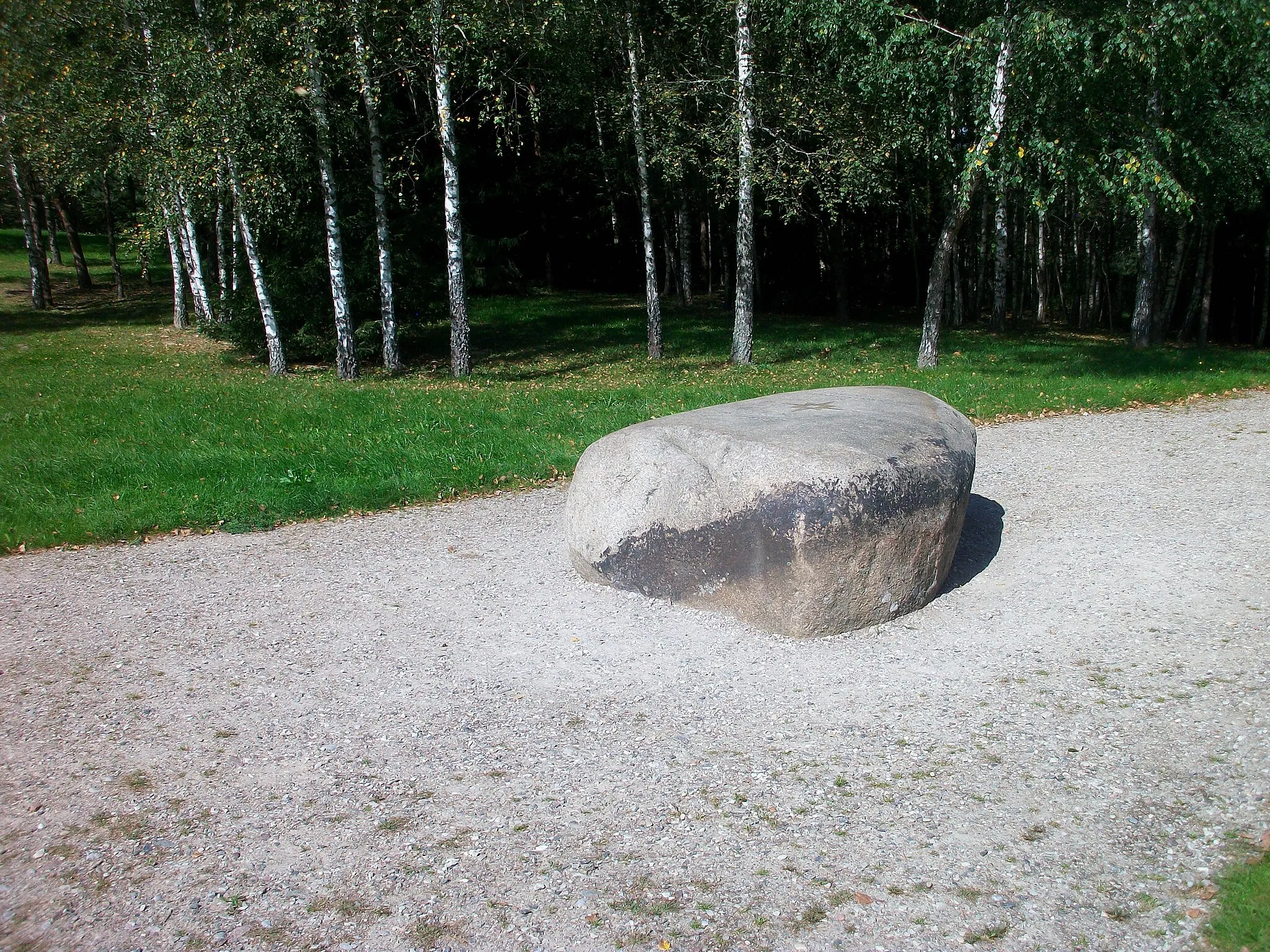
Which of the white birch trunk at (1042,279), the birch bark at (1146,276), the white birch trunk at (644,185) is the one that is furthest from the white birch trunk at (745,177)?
the white birch trunk at (1042,279)

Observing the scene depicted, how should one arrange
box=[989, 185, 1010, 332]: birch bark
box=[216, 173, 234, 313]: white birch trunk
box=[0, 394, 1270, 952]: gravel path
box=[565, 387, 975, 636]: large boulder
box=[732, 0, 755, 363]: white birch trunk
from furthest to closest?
box=[989, 185, 1010, 332]: birch bark < box=[216, 173, 234, 313]: white birch trunk < box=[732, 0, 755, 363]: white birch trunk < box=[565, 387, 975, 636]: large boulder < box=[0, 394, 1270, 952]: gravel path

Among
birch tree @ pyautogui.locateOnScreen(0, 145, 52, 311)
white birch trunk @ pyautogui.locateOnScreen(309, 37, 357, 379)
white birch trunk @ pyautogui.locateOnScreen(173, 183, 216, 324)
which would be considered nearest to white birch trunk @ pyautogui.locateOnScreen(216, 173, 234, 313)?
white birch trunk @ pyautogui.locateOnScreen(173, 183, 216, 324)

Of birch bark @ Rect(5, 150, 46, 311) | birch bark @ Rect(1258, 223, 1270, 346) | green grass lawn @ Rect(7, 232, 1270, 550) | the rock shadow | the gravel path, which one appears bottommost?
the gravel path

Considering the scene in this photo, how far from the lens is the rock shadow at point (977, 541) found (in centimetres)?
727

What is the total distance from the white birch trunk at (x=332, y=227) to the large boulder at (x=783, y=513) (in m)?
10.6

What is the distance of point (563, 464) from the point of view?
10.5 metres

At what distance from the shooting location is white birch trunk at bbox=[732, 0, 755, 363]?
16.4 m

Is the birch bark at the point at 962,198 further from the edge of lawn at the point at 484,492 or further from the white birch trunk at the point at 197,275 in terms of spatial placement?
the white birch trunk at the point at 197,275

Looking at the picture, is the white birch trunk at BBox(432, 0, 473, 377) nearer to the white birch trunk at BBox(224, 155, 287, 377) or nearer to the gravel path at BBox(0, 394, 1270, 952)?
the white birch trunk at BBox(224, 155, 287, 377)

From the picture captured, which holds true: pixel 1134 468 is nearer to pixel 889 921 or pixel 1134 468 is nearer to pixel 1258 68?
pixel 889 921

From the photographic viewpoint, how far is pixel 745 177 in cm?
1647

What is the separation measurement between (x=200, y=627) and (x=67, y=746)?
1661 mm

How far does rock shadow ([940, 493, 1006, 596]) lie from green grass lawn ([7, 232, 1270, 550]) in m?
4.32

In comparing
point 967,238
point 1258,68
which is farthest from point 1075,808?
point 967,238
